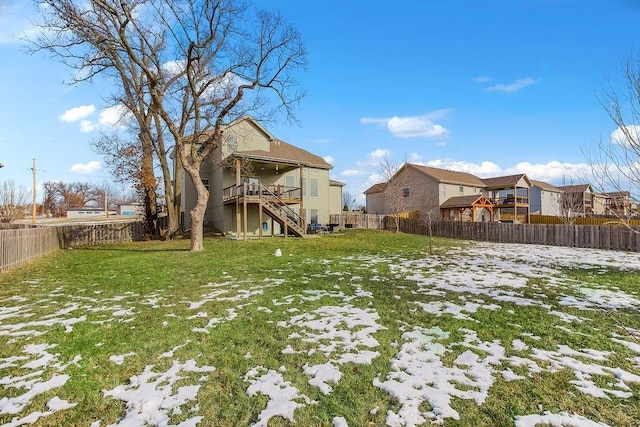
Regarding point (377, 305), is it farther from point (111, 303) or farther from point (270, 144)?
point (270, 144)

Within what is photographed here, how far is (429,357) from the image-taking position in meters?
3.81

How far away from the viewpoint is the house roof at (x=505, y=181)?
32787 mm

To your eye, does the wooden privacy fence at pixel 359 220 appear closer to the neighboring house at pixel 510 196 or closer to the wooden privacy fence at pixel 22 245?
the neighboring house at pixel 510 196

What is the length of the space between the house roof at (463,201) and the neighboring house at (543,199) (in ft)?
39.0

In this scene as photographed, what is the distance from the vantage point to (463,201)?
30.2 meters

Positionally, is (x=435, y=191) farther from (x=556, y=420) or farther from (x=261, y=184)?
(x=556, y=420)

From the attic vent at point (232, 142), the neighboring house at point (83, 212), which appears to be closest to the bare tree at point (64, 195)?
the neighboring house at point (83, 212)

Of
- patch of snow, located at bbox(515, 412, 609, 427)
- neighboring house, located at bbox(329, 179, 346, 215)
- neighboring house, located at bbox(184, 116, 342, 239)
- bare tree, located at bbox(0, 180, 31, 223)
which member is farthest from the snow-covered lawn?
neighboring house, located at bbox(329, 179, 346, 215)

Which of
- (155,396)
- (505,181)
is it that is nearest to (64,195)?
(505,181)

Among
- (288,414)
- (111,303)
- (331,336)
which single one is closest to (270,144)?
(111,303)

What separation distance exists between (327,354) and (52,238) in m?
17.3

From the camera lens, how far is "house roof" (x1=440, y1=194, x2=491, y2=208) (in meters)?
29.3

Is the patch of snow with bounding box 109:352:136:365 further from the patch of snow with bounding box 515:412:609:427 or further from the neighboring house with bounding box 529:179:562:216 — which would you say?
the neighboring house with bounding box 529:179:562:216

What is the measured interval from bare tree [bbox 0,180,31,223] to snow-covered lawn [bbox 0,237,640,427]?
14870mm
